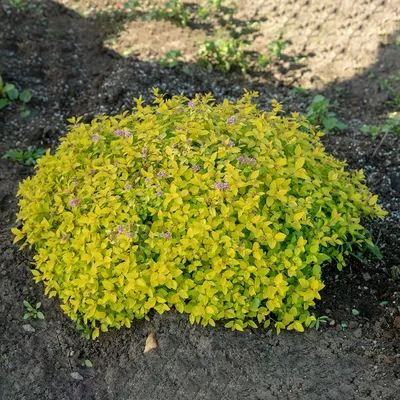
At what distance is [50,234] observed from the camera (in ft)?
9.57

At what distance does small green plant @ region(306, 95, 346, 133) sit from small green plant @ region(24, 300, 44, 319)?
2.67m

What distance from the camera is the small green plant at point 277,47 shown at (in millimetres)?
5547

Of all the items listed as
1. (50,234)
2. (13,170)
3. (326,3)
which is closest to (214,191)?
(50,234)

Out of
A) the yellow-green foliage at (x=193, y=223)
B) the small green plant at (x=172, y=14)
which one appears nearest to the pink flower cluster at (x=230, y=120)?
the yellow-green foliage at (x=193, y=223)

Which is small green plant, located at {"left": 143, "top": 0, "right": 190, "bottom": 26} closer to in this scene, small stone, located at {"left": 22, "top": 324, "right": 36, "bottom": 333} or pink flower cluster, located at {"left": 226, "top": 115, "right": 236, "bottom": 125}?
pink flower cluster, located at {"left": 226, "top": 115, "right": 236, "bottom": 125}

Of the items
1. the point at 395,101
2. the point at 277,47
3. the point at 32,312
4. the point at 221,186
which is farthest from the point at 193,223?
the point at 277,47

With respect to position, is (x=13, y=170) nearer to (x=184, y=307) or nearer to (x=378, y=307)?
(x=184, y=307)

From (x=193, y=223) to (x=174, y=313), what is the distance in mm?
560

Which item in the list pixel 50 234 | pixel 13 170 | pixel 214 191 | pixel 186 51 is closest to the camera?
pixel 214 191

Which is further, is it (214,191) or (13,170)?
(13,170)

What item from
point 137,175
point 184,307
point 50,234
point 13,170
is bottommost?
point 13,170

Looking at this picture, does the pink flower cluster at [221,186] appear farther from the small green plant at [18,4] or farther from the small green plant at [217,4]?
the small green plant at [18,4]

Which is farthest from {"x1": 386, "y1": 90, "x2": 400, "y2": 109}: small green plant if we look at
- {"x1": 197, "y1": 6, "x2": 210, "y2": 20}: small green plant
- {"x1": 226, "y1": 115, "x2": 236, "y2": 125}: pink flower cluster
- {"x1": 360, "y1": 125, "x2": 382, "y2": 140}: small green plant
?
{"x1": 226, "y1": 115, "x2": 236, "y2": 125}: pink flower cluster

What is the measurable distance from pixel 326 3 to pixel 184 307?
442 cm
